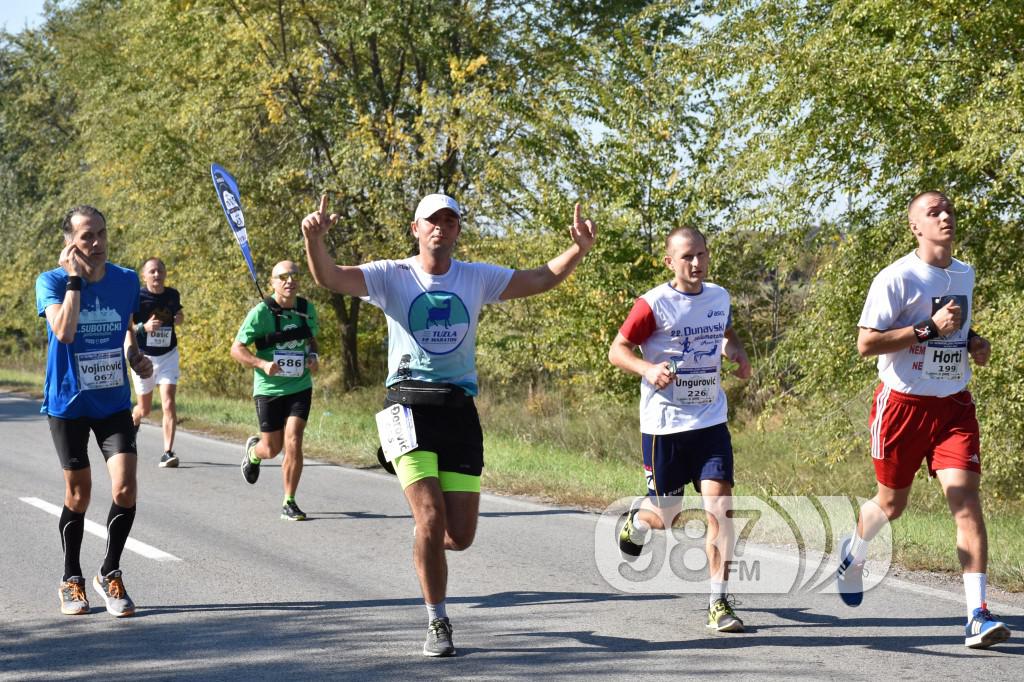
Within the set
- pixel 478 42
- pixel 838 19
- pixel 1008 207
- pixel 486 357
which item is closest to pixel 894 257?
pixel 1008 207

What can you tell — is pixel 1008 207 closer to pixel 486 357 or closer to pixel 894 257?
pixel 894 257

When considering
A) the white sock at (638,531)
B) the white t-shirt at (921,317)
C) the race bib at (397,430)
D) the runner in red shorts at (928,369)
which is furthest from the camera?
the white sock at (638,531)

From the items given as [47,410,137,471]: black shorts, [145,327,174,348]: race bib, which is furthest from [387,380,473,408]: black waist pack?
[145,327,174,348]: race bib

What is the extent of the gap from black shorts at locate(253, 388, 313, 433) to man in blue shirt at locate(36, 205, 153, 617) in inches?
120

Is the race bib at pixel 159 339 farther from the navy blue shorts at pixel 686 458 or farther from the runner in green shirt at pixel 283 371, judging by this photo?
the navy blue shorts at pixel 686 458

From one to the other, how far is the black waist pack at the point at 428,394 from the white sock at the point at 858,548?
215 cm

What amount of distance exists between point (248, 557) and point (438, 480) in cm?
284

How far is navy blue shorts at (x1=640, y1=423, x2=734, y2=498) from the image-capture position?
20.1 ft

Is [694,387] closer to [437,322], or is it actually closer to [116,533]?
[437,322]

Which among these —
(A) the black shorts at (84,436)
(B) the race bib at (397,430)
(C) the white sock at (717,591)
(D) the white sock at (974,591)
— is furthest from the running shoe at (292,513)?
(D) the white sock at (974,591)

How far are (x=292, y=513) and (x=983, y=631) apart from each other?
5658 mm

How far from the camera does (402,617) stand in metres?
6.27

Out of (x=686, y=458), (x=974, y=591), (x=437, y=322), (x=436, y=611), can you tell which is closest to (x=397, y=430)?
(x=437, y=322)

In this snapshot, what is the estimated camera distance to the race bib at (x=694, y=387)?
6.20 metres
